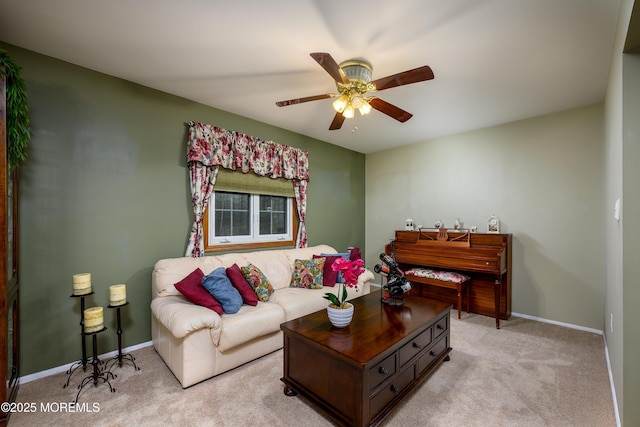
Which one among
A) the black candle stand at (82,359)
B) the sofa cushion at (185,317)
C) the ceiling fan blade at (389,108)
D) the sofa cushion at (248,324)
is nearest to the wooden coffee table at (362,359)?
the sofa cushion at (248,324)

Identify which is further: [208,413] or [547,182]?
[547,182]

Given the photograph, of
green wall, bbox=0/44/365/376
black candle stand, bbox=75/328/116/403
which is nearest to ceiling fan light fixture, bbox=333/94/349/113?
green wall, bbox=0/44/365/376

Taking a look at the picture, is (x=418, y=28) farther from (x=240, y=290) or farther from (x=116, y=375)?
(x=116, y=375)

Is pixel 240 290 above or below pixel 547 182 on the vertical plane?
below

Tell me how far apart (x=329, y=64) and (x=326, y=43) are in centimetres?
40

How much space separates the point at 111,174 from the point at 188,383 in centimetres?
200

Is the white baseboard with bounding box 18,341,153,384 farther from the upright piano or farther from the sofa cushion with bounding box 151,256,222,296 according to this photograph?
the upright piano

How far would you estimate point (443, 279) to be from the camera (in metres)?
3.61

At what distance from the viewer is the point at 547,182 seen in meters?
3.49

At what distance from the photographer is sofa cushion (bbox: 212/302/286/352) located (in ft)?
7.35

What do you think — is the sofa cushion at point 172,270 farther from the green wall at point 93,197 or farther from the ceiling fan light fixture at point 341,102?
the ceiling fan light fixture at point 341,102

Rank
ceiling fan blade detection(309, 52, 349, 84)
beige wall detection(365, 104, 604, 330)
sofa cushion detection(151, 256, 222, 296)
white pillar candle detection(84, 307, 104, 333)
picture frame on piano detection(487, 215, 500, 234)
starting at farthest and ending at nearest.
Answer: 1. picture frame on piano detection(487, 215, 500, 234)
2. beige wall detection(365, 104, 604, 330)
3. sofa cushion detection(151, 256, 222, 296)
4. white pillar candle detection(84, 307, 104, 333)
5. ceiling fan blade detection(309, 52, 349, 84)

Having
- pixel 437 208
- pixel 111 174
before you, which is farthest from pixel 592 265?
pixel 111 174

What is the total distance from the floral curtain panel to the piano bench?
174cm
